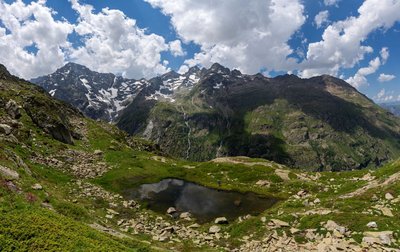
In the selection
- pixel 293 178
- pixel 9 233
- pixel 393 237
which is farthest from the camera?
pixel 293 178

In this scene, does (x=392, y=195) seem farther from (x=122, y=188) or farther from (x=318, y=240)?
(x=122, y=188)

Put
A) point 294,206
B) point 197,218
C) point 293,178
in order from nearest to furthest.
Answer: point 294,206
point 197,218
point 293,178

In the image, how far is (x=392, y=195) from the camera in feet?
133

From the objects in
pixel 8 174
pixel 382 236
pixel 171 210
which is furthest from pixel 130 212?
pixel 382 236

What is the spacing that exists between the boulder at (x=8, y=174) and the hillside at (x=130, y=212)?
17 cm

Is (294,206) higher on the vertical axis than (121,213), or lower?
higher

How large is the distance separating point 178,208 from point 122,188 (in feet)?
44.1

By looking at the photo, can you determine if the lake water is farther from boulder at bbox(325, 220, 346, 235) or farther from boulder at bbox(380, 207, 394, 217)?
boulder at bbox(380, 207, 394, 217)

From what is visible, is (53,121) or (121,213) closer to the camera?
(121,213)

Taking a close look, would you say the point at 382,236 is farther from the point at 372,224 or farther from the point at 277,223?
the point at 277,223

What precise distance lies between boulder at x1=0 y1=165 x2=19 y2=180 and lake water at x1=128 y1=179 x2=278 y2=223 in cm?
2705

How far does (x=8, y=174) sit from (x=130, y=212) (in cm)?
2122

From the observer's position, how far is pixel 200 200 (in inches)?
2714

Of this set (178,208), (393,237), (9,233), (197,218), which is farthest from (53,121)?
(393,237)
